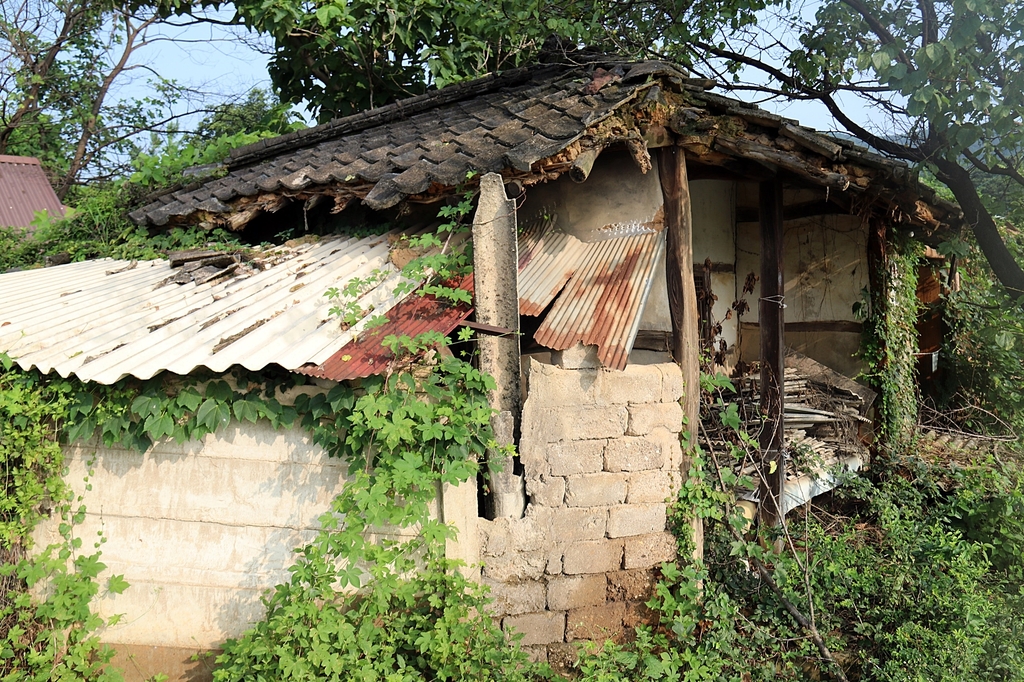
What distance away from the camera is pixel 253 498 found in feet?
14.1

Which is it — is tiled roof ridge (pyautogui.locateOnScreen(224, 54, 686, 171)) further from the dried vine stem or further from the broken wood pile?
the dried vine stem

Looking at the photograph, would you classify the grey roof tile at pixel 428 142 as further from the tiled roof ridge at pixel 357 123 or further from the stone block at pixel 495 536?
the stone block at pixel 495 536

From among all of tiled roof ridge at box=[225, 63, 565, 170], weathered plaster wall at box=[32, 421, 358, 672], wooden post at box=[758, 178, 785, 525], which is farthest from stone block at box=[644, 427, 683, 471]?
tiled roof ridge at box=[225, 63, 565, 170]

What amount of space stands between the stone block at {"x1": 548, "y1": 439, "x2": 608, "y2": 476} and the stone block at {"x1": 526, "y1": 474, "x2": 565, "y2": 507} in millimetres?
56

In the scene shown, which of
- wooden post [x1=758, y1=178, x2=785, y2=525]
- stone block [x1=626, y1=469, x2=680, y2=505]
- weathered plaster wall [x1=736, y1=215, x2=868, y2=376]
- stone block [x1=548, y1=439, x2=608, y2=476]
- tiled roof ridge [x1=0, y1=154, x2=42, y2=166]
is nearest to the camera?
stone block [x1=548, y1=439, x2=608, y2=476]

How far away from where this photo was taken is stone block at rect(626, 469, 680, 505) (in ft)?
15.5

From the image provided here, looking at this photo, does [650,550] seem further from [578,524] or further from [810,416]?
[810,416]

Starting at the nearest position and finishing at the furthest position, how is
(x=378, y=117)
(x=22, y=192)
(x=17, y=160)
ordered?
(x=378, y=117)
(x=22, y=192)
(x=17, y=160)

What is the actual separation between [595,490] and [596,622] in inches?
36.1

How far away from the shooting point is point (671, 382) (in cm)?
484

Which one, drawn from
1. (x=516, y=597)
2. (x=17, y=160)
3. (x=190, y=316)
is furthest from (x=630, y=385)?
(x=17, y=160)

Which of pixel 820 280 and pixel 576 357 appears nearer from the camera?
pixel 576 357

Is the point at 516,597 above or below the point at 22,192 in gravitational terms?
below

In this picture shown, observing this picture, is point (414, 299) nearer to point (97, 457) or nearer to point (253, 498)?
point (253, 498)
